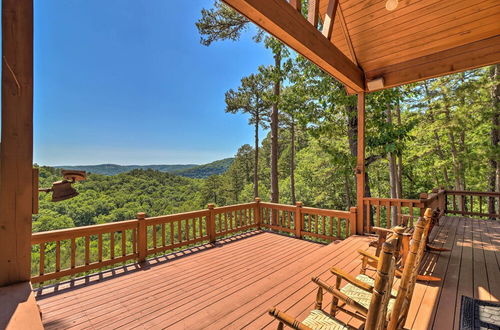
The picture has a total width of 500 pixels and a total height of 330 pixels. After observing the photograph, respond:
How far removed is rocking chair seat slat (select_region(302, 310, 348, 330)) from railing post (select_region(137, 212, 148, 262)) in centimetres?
327

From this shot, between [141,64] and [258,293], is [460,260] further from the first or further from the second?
[141,64]

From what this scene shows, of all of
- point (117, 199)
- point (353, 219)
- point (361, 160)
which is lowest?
point (117, 199)

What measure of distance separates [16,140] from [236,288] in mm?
2594

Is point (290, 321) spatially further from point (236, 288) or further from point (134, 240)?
point (134, 240)

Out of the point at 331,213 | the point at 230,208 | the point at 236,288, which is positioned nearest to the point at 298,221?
the point at 331,213

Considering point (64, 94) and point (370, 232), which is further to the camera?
point (64, 94)

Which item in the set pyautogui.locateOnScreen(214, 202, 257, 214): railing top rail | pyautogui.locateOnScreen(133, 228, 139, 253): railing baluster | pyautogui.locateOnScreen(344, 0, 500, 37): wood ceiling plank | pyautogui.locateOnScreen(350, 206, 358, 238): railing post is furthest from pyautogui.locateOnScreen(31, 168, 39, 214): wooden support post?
pyautogui.locateOnScreen(350, 206, 358, 238): railing post

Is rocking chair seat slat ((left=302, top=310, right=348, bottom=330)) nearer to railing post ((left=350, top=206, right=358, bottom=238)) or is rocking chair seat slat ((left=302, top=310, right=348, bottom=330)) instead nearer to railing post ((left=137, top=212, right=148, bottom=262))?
railing post ((left=137, top=212, right=148, bottom=262))

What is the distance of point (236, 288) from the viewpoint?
2.92 meters

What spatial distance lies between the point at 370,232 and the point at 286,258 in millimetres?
2027

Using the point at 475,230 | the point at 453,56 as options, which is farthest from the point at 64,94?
the point at 475,230

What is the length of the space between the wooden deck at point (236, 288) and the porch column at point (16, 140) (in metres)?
1.40

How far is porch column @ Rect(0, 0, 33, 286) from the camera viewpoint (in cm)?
131

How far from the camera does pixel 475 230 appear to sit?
4941 millimetres
